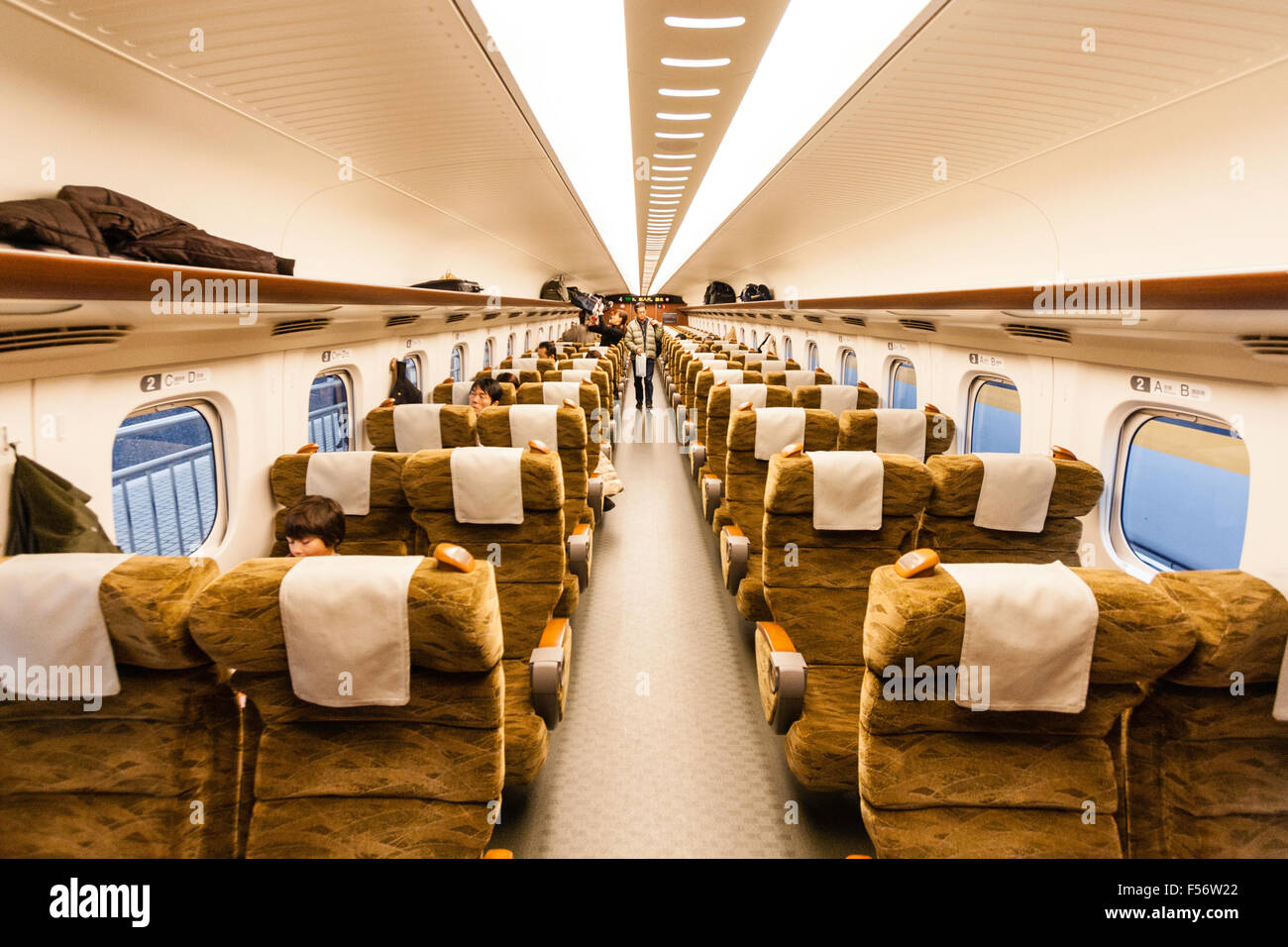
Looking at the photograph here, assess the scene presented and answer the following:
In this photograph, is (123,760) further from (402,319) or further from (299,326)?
(402,319)

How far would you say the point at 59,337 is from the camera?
2.36 metres

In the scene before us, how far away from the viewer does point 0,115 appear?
2072mm

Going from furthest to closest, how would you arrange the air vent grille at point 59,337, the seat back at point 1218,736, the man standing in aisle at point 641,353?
the man standing in aisle at point 641,353 → the air vent grille at point 59,337 → the seat back at point 1218,736

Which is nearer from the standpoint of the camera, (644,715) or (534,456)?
(534,456)

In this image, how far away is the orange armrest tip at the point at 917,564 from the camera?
1.54 m

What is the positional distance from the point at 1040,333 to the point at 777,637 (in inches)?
108

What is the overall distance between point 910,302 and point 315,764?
4.03 meters

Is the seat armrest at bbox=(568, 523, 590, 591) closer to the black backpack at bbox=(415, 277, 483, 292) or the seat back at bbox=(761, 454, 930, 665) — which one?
the seat back at bbox=(761, 454, 930, 665)

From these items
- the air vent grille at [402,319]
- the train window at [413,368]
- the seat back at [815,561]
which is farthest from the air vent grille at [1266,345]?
the train window at [413,368]

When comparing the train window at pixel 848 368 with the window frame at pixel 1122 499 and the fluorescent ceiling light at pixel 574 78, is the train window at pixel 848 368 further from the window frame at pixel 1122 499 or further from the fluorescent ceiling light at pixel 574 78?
the window frame at pixel 1122 499

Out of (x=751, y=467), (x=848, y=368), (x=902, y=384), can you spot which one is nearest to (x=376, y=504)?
(x=751, y=467)

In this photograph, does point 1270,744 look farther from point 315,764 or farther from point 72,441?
point 72,441

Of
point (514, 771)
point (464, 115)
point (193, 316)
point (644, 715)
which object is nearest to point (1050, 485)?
point (644, 715)

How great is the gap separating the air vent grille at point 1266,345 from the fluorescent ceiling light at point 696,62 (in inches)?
99.6
